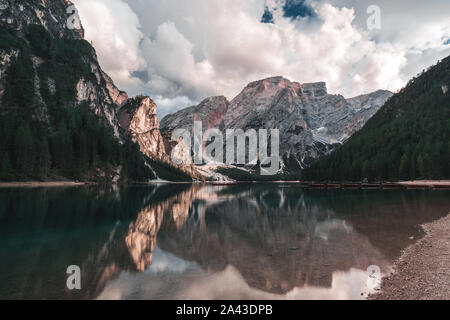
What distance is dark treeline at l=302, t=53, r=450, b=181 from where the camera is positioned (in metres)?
111

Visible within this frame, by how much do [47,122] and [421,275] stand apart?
133544 millimetres

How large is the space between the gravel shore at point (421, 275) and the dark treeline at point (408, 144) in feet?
361

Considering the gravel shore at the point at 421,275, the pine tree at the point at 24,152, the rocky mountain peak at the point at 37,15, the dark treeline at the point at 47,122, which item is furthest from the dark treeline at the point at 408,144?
the rocky mountain peak at the point at 37,15

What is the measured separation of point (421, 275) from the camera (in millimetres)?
12383

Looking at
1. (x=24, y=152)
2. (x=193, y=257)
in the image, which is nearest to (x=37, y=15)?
(x=24, y=152)

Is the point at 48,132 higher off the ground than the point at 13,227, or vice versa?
the point at 48,132

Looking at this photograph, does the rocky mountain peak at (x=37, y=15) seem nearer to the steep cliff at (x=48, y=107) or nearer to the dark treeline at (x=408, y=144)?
the steep cliff at (x=48, y=107)

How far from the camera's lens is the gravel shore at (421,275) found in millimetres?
10289

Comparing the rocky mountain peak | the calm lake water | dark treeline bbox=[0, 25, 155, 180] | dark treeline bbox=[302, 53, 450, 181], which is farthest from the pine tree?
dark treeline bbox=[302, 53, 450, 181]

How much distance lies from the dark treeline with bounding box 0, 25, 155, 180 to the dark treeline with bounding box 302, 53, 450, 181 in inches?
4971

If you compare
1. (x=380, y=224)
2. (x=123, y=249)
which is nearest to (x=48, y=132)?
(x=123, y=249)
